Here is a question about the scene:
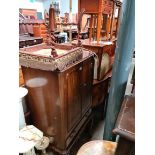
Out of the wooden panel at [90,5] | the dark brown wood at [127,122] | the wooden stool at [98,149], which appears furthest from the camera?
the wooden panel at [90,5]

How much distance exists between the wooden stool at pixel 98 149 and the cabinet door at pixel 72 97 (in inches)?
14.5

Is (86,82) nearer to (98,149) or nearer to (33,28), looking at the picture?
(98,149)

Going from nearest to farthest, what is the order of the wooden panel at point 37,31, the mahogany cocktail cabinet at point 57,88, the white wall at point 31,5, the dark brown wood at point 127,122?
the dark brown wood at point 127,122
the mahogany cocktail cabinet at point 57,88
the wooden panel at point 37,31
the white wall at point 31,5

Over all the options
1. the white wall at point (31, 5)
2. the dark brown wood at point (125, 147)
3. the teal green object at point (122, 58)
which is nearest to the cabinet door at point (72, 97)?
the teal green object at point (122, 58)

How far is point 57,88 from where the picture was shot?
3.99ft

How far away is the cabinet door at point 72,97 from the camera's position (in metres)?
1.32

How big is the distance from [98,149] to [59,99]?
0.46 metres

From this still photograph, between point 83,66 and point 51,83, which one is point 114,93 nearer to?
point 83,66

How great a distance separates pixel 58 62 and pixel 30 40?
1591 millimetres

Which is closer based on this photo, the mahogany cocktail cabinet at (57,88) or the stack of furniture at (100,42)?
the mahogany cocktail cabinet at (57,88)

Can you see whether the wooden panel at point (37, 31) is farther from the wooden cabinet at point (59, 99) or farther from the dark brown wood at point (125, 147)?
the dark brown wood at point (125, 147)

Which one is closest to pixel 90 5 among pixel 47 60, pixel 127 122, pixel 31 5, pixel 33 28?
pixel 47 60
